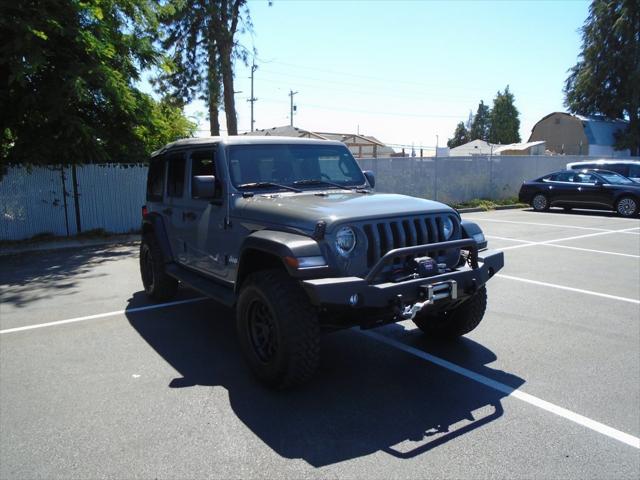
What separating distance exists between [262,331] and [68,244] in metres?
9.07

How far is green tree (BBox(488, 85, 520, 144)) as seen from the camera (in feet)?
236

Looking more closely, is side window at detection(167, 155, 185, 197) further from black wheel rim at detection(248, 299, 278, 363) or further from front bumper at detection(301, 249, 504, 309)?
front bumper at detection(301, 249, 504, 309)

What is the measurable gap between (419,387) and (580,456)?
1259 mm

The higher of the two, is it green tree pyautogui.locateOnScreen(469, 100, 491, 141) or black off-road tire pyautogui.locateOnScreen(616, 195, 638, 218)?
green tree pyautogui.locateOnScreen(469, 100, 491, 141)

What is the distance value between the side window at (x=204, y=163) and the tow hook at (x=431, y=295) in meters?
2.14

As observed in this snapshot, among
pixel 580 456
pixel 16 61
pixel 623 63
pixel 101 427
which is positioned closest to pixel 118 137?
pixel 16 61

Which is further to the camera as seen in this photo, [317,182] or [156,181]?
[156,181]

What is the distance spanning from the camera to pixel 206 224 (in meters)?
5.14

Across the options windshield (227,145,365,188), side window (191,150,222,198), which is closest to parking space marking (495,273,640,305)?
windshield (227,145,365,188)

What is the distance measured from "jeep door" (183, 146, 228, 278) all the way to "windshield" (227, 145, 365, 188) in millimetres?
240

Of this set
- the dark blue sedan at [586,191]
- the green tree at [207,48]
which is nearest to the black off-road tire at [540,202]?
the dark blue sedan at [586,191]

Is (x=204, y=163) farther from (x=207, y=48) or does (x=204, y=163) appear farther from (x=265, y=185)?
(x=207, y=48)

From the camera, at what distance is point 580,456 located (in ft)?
10.2

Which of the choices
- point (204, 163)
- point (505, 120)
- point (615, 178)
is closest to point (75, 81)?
point (204, 163)
